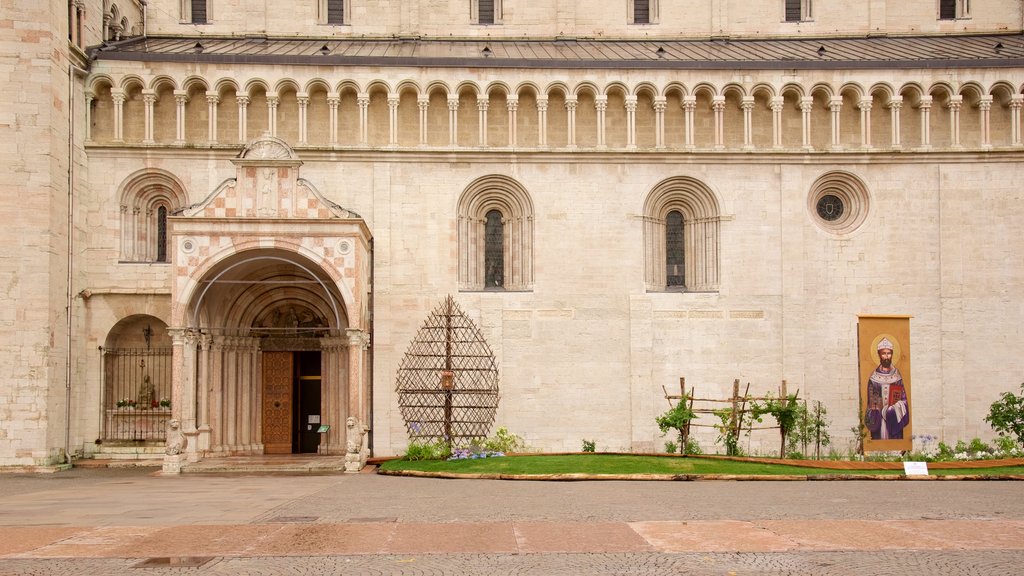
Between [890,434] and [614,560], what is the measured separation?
70.4 feet

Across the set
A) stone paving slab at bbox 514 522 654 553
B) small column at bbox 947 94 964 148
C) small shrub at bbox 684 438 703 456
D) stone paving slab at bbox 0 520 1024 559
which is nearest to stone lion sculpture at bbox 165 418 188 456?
stone paving slab at bbox 0 520 1024 559

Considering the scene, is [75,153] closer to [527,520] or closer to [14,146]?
[14,146]

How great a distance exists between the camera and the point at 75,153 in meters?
28.7

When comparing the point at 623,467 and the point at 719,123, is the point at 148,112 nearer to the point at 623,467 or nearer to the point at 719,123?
the point at 719,123

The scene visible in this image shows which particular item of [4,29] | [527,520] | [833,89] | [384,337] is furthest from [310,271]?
[833,89]

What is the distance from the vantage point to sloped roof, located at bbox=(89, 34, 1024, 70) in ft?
99.1

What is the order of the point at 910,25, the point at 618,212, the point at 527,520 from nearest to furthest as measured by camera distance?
the point at 527,520
the point at 618,212
the point at 910,25

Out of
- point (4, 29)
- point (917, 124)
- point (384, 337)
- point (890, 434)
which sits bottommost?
point (890, 434)

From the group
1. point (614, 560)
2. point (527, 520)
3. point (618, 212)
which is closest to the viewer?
point (614, 560)

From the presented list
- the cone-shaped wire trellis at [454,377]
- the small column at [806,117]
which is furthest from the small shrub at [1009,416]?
the cone-shaped wire trellis at [454,377]

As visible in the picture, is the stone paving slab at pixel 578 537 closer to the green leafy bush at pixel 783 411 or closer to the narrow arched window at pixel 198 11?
the green leafy bush at pixel 783 411

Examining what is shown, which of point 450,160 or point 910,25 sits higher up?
point 910,25

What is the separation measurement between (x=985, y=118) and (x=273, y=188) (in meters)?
23.2

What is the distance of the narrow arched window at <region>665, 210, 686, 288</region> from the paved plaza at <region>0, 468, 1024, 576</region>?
11.7m
